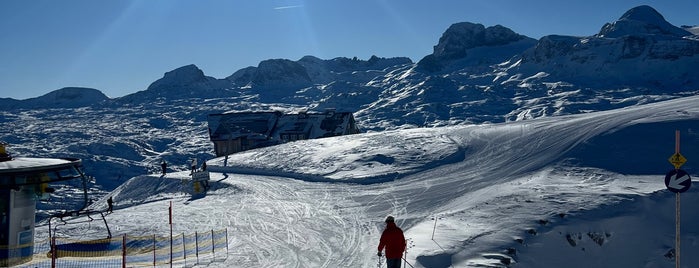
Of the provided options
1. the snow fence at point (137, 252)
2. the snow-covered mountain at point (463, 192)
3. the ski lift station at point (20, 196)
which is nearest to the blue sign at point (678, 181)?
the snow-covered mountain at point (463, 192)

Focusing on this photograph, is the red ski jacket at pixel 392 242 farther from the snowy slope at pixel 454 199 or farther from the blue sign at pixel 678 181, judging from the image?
the blue sign at pixel 678 181

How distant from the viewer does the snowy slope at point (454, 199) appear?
1830 centimetres

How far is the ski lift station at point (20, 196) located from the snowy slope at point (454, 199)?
6355 millimetres

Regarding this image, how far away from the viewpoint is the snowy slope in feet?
60.0

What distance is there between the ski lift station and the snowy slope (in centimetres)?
636

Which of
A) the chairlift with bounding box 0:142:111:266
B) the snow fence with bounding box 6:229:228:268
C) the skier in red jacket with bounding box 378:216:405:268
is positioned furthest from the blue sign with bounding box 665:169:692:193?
the chairlift with bounding box 0:142:111:266

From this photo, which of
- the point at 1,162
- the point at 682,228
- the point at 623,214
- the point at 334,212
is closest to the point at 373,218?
the point at 334,212

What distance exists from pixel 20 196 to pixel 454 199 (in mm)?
18061

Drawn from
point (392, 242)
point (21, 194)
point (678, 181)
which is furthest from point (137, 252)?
point (678, 181)

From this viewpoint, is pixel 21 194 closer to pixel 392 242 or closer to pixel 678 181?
pixel 392 242

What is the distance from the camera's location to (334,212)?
89.4 ft

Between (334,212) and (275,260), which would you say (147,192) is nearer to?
(334,212)

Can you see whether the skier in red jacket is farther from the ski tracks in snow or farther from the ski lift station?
the ski lift station

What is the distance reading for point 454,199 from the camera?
27141 millimetres
